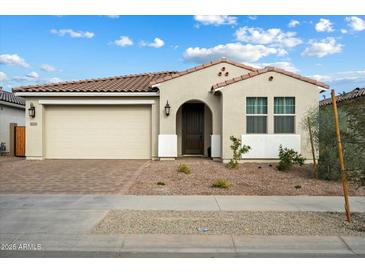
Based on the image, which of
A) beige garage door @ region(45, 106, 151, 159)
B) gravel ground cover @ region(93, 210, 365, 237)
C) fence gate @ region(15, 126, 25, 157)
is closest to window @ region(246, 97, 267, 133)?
beige garage door @ region(45, 106, 151, 159)

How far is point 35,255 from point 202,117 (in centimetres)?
1342

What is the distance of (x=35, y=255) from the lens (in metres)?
4.69

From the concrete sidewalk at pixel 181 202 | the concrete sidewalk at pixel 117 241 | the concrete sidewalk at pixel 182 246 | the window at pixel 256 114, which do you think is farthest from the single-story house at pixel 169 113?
the concrete sidewalk at pixel 182 246

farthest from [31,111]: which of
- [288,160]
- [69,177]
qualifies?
[288,160]

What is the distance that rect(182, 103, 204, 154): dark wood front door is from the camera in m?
17.3

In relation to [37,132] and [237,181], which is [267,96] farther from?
[37,132]

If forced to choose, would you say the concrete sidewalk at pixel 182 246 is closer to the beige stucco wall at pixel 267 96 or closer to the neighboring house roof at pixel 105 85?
the beige stucco wall at pixel 267 96

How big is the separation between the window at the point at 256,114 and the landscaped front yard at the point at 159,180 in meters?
1.62

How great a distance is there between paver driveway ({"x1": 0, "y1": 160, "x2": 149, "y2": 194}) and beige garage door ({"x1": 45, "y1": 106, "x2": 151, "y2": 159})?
1.82m

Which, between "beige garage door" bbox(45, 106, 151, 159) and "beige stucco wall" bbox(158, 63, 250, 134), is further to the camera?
"beige garage door" bbox(45, 106, 151, 159)

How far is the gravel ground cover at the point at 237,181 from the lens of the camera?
8969 mm

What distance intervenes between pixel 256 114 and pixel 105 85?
7.98 metres

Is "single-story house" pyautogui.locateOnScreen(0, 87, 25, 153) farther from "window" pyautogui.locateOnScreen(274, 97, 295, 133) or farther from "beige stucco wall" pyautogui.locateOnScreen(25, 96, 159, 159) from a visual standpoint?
"window" pyautogui.locateOnScreen(274, 97, 295, 133)

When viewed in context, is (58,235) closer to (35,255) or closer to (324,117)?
(35,255)
